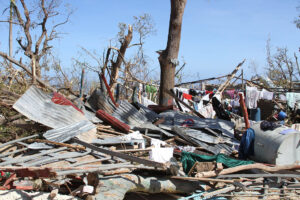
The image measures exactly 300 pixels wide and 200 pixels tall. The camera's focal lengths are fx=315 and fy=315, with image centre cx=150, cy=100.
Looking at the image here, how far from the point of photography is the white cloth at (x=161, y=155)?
691cm

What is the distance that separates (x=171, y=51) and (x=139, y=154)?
5470 mm

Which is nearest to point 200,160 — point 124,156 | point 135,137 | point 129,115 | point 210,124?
point 124,156

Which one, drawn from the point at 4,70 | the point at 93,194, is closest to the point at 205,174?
the point at 93,194

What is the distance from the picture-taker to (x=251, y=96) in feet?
41.1

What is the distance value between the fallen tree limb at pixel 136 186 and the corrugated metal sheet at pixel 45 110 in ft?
10.3

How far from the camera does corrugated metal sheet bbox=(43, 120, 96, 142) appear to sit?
745 centimetres

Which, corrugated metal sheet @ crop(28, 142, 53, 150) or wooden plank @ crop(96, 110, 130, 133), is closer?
corrugated metal sheet @ crop(28, 142, 53, 150)

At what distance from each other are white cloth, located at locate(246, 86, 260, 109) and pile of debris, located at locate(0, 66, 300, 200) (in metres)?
2.02

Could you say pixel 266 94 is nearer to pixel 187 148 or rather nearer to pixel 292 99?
pixel 292 99

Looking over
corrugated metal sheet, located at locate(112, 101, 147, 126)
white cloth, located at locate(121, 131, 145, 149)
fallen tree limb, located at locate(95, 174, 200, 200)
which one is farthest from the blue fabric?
corrugated metal sheet, located at locate(112, 101, 147, 126)

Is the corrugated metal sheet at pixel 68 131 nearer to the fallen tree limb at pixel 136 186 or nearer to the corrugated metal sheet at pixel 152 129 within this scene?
the corrugated metal sheet at pixel 152 129

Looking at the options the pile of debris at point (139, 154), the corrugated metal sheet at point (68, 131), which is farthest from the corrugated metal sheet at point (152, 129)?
the corrugated metal sheet at point (68, 131)

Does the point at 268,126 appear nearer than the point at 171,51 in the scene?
Yes

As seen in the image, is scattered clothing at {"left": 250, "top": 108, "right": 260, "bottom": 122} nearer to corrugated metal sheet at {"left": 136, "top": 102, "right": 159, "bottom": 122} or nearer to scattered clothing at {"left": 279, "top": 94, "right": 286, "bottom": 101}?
scattered clothing at {"left": 279, "top": 94, "right": 286, "bottom": 101}
